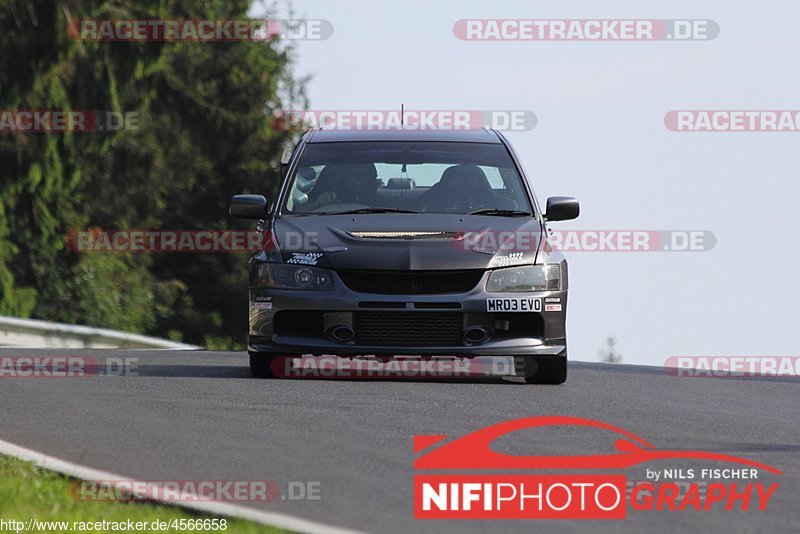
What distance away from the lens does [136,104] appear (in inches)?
1352

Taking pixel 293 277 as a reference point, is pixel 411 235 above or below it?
above

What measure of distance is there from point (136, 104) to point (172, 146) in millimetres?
14838

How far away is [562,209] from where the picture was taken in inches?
504

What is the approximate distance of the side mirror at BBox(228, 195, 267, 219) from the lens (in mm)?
12594

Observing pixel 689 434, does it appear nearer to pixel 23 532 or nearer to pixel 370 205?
pixel 370 205

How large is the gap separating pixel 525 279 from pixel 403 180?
1.54 meters

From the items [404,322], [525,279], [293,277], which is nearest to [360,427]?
[404,322]

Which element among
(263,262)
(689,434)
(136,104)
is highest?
(136,104)

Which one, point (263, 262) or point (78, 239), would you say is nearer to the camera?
point (263, 262)

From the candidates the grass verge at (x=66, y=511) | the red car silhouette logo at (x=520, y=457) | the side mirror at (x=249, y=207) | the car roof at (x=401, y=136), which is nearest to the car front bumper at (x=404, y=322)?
the side mirror at (x=249, y=207)

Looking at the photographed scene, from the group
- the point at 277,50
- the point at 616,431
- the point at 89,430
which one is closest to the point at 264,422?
the point at 89,430

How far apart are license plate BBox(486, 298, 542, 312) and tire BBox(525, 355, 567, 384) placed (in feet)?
2.24

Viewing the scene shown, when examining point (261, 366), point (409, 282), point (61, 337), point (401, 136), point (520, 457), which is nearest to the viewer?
point (520, 457)

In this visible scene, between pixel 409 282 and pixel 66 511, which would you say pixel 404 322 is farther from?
pixel 66 511
